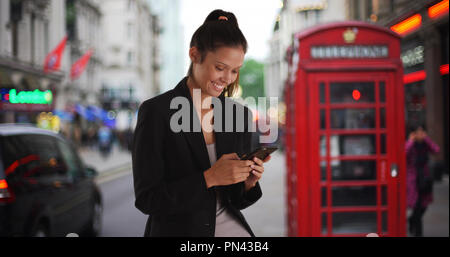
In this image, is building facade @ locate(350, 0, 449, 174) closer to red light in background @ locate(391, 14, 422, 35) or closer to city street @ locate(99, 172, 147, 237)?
red light in background @ locate(391, 14, 422, 35)

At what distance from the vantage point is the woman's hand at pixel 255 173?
1.42m

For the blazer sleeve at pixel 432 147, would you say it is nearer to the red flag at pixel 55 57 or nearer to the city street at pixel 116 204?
the city street at pixel 116 204

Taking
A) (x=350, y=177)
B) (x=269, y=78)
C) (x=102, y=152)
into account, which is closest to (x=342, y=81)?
(x=350, y=177)

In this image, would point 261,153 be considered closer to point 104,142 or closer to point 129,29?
point 129,29

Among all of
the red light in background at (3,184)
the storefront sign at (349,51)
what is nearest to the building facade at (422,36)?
the storefront sign at (349,51)

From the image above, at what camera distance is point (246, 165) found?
140 centimetres

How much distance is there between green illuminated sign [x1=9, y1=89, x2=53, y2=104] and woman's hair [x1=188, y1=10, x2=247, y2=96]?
1095 millimetres

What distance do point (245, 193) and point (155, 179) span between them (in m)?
0.34

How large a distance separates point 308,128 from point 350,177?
1.69 m

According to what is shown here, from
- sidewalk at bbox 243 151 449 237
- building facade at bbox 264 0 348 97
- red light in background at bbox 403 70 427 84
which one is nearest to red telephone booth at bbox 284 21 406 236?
building facade at bbox 264 0 348 97

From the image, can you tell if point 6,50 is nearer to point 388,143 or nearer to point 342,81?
point 342,81

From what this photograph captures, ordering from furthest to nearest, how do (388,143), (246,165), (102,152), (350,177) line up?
(102,152) → (350,177) → (388,143) → (246,165)

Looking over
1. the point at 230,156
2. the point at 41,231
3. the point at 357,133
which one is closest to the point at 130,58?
the point at 230,156
